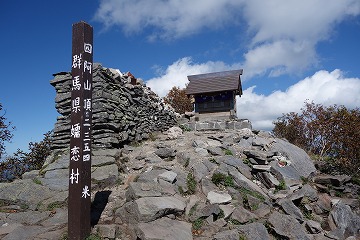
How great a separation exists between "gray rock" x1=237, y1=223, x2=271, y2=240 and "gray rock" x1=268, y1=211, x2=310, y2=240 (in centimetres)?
45

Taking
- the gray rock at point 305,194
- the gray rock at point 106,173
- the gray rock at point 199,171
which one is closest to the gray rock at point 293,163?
the gray rock at point 305,194

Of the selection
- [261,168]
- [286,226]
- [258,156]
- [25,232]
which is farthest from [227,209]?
[25,232]

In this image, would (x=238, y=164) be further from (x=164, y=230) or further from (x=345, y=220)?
(x=164, y=230)

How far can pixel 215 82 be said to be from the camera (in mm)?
25656

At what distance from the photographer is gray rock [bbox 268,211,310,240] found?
6652 mm

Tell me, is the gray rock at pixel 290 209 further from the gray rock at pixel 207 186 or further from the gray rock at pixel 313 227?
the gray rock at pixel 207 186

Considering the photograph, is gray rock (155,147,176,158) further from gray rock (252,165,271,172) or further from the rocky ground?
gray rock (252,165,271,172)

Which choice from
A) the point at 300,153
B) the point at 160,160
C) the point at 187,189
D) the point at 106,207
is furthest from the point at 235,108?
the point at 106,207

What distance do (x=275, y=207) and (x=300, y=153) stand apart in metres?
6.34

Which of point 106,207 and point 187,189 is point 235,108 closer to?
point 187,189

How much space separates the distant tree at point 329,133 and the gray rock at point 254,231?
9.34 meters

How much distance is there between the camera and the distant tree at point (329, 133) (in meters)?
14.1

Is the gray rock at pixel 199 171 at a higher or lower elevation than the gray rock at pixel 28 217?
higher

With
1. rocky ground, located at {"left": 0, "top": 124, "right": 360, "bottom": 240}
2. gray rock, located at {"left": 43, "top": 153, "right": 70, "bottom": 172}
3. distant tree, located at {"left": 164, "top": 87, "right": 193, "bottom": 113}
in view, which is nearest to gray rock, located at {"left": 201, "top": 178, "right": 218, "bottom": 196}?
rocky ground, located at {"left": 0, "top": 124, "right": 360, "bottom": 240}
